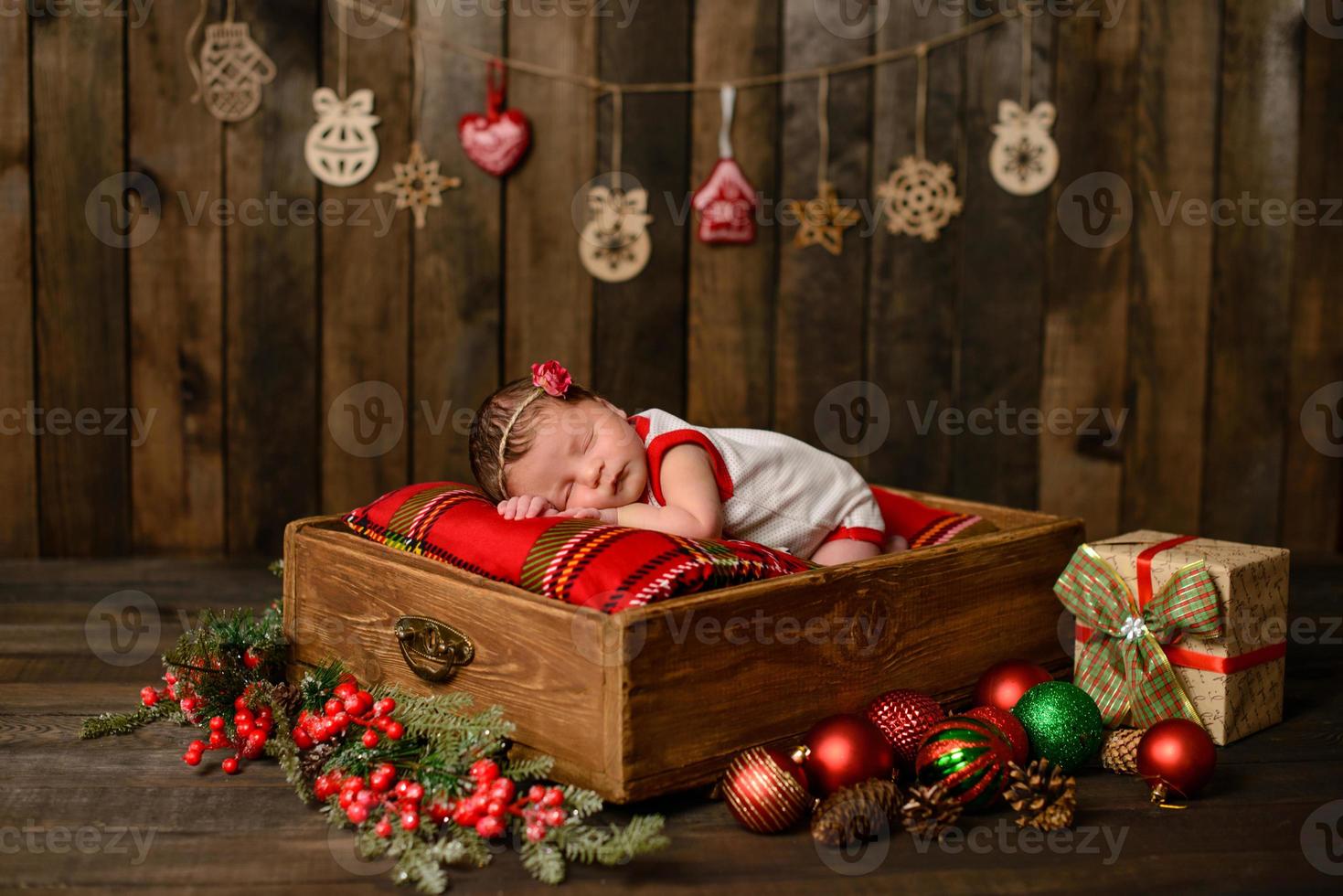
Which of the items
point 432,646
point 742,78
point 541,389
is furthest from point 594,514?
point 742,78

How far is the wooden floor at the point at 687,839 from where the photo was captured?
115 cm

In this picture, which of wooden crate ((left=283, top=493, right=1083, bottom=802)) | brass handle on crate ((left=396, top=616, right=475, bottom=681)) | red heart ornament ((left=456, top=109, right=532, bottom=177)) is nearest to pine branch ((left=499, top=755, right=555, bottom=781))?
wooden crate ((left=283, top=493, right=1083, bottom=802))

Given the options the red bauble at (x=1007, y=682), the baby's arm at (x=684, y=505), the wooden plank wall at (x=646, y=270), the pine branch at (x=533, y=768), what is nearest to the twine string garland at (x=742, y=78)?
the wooden plank wall at (x=646, y=270)

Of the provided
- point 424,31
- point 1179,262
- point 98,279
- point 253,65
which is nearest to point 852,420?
point 1179,262

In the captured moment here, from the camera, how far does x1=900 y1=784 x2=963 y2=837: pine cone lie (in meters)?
1.25

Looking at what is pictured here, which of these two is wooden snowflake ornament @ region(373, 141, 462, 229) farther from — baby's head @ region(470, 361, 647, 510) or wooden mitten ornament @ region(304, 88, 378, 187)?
baby's head @ region(470, 361, 647, 510)

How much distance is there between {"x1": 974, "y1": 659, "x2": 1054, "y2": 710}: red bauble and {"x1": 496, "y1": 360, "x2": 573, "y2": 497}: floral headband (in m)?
0.67

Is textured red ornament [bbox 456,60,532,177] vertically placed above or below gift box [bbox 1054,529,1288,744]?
above

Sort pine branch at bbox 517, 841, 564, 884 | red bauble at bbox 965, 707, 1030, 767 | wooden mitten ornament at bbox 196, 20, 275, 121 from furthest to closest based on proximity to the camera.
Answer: wooden mitten ornament at bbox 196, 20, 275, 121 → red bauble at bbox 965, 707, 1030, 767 → pine branch at bbox 517, 841, 564, 884

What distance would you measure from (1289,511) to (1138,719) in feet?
5.33

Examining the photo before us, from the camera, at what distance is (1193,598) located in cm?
144

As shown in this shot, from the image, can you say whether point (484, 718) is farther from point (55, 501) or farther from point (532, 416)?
point (55, 501)

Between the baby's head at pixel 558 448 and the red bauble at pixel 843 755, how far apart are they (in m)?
0.49

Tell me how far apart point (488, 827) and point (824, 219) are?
1.84 meters
